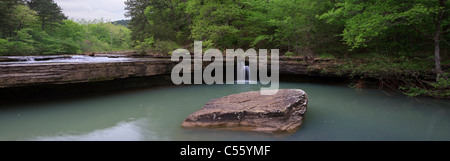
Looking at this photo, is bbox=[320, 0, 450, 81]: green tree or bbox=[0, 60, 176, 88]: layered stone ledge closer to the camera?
bbox=[0, 60, 176, 88]: layered stone ledge

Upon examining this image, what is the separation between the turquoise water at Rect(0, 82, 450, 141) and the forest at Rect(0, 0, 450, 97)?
1593mm

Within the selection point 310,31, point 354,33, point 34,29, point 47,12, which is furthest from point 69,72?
point 47,12

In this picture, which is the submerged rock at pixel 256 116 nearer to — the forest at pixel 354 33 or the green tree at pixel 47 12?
the forest at pixel 354 33

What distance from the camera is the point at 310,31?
43.3 feet

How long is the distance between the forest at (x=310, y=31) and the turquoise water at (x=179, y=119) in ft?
5.23

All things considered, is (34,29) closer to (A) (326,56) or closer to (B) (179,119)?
(B) (179,119)

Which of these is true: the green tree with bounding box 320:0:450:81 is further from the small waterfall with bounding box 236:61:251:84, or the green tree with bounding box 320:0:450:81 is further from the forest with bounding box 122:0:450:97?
the small waterfall with bounding box 236:61:251:84

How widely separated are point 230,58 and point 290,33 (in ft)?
15.5

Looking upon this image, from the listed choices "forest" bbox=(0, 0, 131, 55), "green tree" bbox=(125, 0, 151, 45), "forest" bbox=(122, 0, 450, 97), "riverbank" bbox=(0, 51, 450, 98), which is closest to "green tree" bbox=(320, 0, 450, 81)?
"forest" bbox=(122, 0, 450, 97)

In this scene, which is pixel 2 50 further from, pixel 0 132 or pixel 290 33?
pixel 290 33

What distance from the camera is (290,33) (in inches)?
559

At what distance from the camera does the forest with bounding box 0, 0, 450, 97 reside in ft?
25.5

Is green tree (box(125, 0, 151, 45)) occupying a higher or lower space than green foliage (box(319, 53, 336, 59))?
higher

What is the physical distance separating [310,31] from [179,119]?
1079cm
